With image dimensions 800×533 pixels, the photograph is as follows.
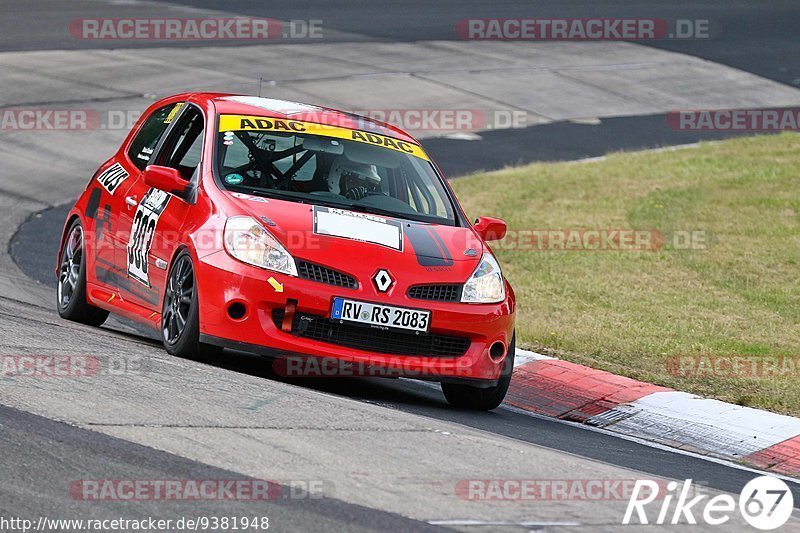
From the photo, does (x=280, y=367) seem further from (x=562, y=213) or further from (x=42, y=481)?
(x=562, y=213)

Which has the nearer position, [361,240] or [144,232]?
[361,240]

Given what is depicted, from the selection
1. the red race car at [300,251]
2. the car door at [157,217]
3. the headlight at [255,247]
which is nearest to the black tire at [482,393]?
the red race car at [300,251]

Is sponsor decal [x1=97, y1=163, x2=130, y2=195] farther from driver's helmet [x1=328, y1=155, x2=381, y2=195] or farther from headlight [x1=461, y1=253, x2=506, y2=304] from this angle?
headlight [x1=461, y1=253, x2=506, y2=304]

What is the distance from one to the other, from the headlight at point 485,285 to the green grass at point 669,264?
1778 millimetres

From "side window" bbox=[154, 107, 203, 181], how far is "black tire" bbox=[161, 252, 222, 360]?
33.9 inches

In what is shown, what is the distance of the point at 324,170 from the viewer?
28.7 feet

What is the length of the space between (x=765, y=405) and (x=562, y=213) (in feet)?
24.6

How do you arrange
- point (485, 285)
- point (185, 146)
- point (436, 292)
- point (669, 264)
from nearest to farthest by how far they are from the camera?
1. point (436, 292)
2. point (485, 285)
3. point (185, 146)
4. point (669, 264)

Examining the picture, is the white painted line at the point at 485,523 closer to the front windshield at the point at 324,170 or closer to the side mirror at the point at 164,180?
the front windshield at the point at 324,170

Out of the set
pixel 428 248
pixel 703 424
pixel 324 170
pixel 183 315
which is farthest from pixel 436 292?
pixel 703 424

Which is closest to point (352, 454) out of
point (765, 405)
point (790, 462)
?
point (790, 462)

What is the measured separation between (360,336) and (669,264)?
6713mm

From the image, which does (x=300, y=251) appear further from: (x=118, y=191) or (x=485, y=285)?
(x=118, y=191)

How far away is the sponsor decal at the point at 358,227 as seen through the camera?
796 cm
